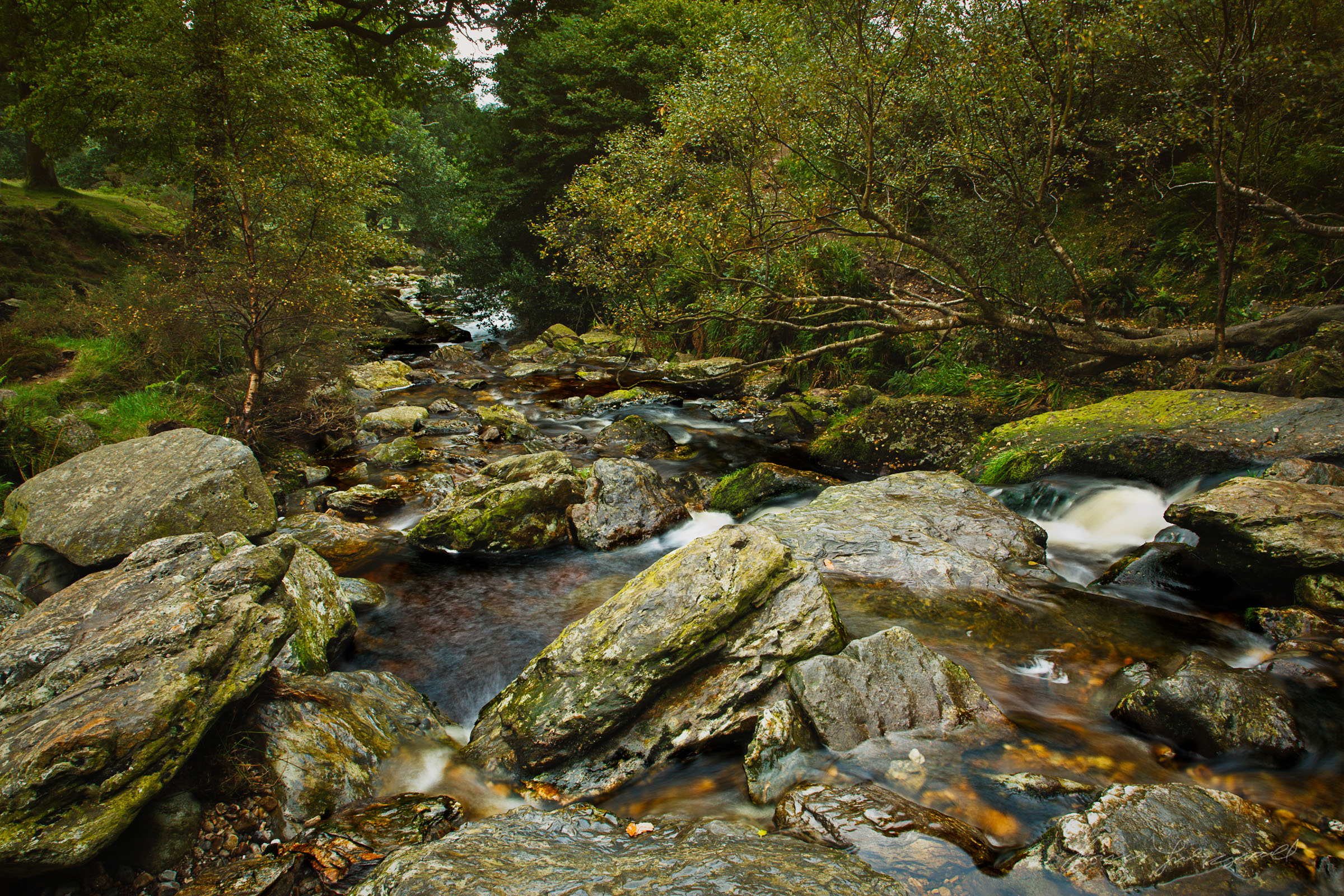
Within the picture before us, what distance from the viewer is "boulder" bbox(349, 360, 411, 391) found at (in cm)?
1827

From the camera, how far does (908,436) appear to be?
1091 cm

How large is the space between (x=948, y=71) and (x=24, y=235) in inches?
882

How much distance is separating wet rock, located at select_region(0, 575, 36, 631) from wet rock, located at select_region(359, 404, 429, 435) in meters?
8.36

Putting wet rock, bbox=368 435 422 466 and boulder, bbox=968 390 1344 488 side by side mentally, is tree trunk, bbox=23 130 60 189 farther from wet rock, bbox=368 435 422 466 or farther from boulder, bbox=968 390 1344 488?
boulder, bbox=968 390 1344 488

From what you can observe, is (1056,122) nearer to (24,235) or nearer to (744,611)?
(744,611)

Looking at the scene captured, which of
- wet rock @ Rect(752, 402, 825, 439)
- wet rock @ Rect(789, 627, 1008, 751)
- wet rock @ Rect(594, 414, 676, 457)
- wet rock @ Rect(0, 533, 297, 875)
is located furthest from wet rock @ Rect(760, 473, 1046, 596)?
wet rock @ Rect(0, 533, 297, 875)

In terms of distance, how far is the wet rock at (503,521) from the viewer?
852 centimetres

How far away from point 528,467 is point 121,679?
6.33 metres

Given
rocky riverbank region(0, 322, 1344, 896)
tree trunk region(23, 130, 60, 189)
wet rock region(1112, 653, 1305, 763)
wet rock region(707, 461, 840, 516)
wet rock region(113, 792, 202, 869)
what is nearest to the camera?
rocky riverbank region(0, 322, 1344, 896)

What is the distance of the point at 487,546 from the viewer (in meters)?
8.50

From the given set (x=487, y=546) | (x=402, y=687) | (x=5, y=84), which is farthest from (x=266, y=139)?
(x=5, y=84)

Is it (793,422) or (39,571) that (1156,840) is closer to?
(39,571)

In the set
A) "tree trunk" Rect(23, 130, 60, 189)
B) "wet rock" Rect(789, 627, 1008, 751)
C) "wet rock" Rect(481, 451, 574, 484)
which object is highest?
"tree trunk" Rect(23, 130, 60, 189)

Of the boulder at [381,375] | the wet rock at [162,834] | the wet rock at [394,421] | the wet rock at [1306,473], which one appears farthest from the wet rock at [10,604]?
the boulder at [381,375]
